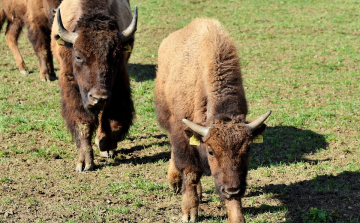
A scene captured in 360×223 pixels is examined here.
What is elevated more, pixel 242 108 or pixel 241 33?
pixel 242 108

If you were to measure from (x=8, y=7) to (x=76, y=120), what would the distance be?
6.74m

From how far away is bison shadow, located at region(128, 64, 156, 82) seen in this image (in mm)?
12930

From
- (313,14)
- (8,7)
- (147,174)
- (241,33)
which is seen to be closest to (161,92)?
(147,174)

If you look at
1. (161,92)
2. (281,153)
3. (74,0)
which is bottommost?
(281,153)

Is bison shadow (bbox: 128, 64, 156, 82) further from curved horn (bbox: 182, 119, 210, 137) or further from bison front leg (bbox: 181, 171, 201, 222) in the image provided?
Answer: curved horn (bbox: 182, 119, 210, 137)

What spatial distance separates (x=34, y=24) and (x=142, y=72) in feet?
9.84

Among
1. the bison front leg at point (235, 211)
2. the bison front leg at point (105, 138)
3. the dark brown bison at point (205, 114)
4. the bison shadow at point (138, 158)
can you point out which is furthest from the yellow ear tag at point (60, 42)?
the bison front leg at point (235, 211)

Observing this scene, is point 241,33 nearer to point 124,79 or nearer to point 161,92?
point 124,79

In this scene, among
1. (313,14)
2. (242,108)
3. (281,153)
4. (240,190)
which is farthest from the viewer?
(313,14)

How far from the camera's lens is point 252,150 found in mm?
8812

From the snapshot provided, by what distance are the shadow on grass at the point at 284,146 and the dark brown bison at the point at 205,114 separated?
2.01m

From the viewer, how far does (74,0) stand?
8.34m

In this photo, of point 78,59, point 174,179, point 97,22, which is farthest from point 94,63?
point 174,179

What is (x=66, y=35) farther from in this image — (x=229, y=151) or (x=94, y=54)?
(x=229, y=151)
